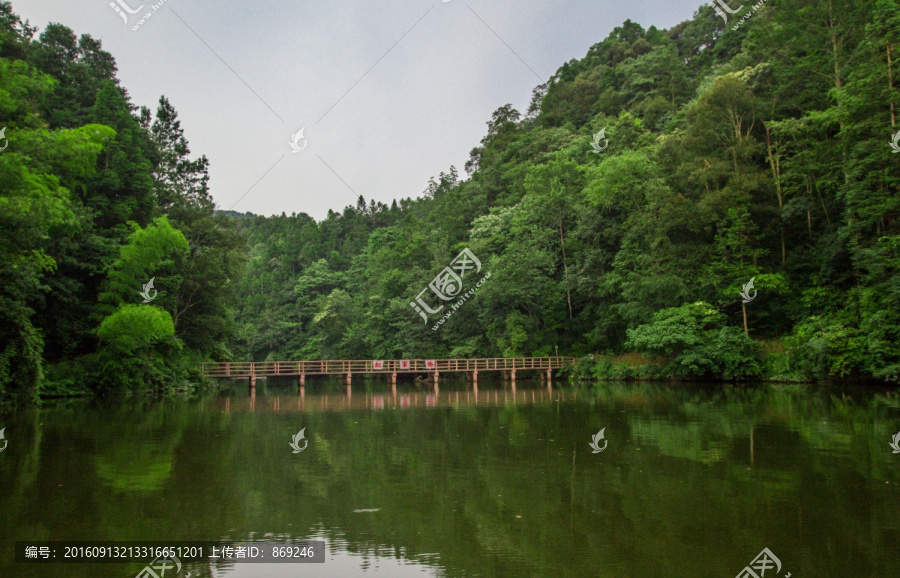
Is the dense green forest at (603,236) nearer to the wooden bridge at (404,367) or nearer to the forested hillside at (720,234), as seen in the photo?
the forested hillside at (720,234)

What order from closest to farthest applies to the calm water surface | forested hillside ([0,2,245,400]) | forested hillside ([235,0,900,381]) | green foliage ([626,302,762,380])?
the calm water surface
forested hillside ([0,2,245,400])
forested hillside ([235,0,900,381])
green foliage ([626,302,762,380])

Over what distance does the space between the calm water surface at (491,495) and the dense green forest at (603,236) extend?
31.6ft

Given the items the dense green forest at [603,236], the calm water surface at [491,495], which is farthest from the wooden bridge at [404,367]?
the calm water surface at [491,495]

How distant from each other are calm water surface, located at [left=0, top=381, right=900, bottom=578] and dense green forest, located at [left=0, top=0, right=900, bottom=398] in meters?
9.64

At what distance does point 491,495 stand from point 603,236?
2975 cm

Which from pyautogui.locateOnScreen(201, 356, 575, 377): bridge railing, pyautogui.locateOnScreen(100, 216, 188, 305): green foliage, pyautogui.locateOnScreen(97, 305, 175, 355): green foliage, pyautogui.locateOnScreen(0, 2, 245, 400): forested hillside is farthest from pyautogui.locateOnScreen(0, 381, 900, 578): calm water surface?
pyautogui.locateOnScreen(201, 356, 575, 377): bridge railing

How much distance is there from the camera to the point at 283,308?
6506 centimetres

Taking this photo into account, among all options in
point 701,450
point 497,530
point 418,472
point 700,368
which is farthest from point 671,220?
point 497,530

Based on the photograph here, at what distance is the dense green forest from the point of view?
65.0 ft

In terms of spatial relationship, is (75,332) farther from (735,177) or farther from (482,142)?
(482,142)

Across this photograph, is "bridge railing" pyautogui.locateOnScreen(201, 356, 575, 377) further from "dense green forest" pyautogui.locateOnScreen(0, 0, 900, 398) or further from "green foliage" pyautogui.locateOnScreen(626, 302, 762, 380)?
"green foliage" pyautogui.locateOnScreen(626, 302, 762, 380)

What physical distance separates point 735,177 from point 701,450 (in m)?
21.6

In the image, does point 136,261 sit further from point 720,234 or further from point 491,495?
point 720,234

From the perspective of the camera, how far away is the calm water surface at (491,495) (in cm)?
466
